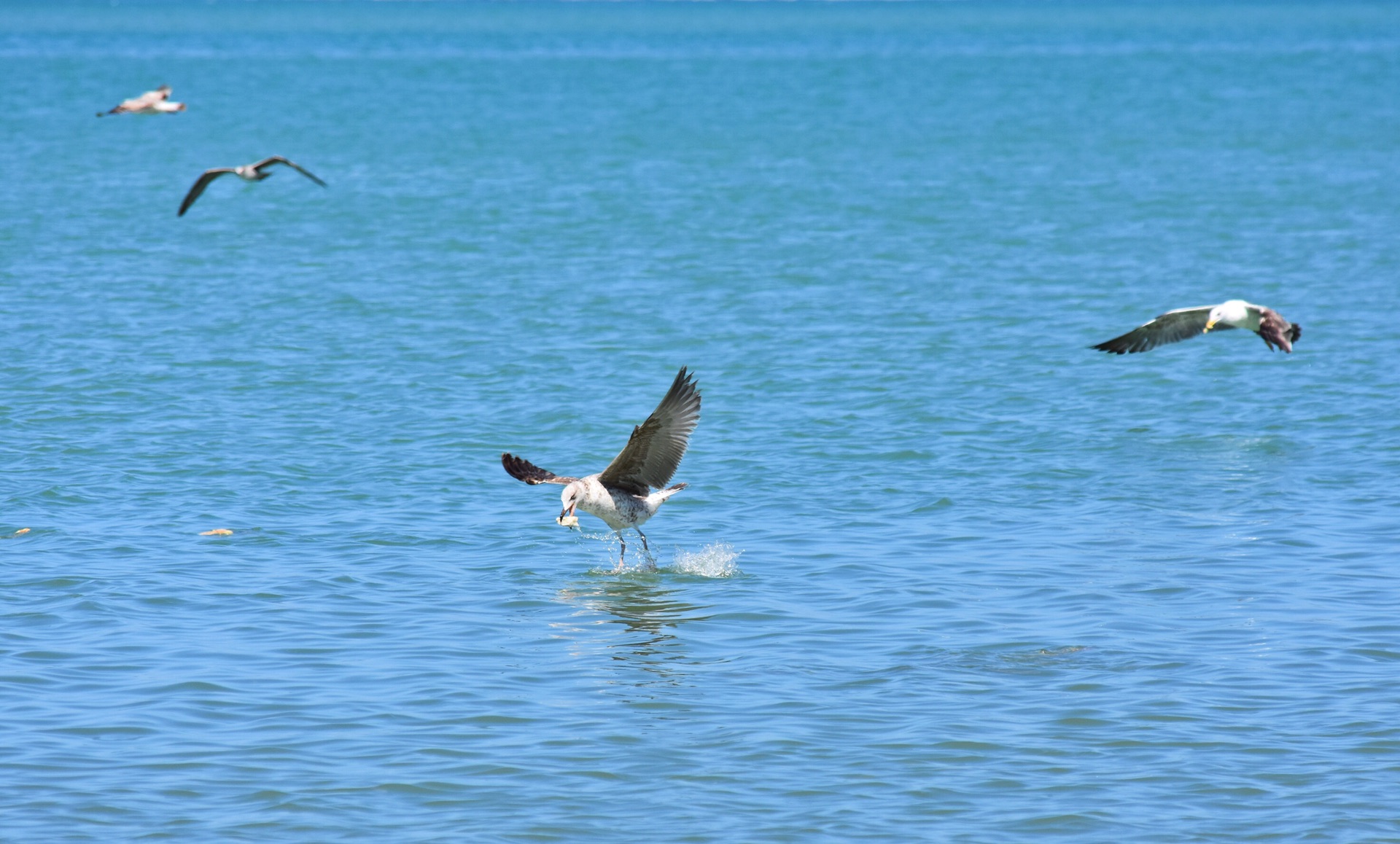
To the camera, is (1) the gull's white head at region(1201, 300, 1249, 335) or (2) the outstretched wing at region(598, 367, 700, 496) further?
(1) the gull's white head at region(1201, 300, 1249, 335)

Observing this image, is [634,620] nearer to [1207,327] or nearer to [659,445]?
[659,445]

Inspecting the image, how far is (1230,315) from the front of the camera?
17.4 m

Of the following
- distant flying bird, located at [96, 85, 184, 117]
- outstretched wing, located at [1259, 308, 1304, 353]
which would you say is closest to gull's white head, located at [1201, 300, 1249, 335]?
outstretched wing, located at [1259, 308, 1304, 353]

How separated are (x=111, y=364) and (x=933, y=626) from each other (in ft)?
44.7

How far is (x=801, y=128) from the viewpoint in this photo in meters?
64.3

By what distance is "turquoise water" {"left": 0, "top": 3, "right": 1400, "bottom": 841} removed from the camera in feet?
30.1

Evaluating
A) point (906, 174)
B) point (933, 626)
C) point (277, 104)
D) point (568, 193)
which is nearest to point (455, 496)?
point (933, 626)

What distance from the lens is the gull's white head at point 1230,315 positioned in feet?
56.9

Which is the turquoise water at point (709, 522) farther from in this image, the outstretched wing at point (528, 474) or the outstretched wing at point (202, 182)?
the outstretched wing at point (202, 182)

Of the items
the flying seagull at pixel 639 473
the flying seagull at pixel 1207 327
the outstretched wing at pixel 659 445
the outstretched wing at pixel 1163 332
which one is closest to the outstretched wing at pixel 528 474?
the flying seagull at pixel 639 473

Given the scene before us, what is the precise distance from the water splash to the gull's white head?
6.55 metres

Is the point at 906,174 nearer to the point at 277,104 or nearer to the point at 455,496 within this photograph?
the point at 455,496

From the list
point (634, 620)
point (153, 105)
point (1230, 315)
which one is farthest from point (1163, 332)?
point (153, 105)

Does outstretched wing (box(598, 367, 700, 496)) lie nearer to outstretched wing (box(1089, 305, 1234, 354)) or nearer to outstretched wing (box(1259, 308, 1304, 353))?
outstretched wing (box(1089, 305, 1234, 354))
